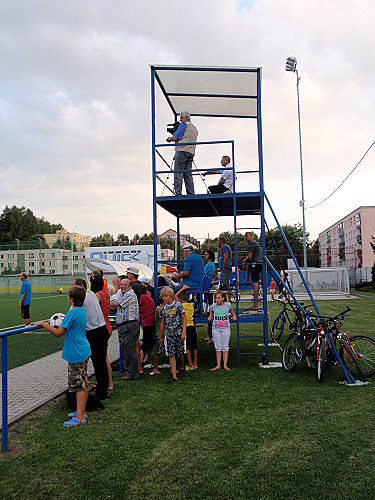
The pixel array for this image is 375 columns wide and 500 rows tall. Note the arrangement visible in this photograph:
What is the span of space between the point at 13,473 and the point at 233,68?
793 cm

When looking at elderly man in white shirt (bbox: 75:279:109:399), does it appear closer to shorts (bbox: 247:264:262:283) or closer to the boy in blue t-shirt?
the boy in blue t-shirt

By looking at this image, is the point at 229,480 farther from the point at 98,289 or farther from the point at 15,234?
the point at 15,234

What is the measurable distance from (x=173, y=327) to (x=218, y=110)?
19.0 feet

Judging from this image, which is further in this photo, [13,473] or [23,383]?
[23,383]

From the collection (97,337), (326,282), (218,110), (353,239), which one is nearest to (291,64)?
(326,282)

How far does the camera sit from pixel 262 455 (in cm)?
461

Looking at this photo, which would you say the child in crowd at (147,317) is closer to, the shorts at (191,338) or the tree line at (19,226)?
the shorts at (191,338)

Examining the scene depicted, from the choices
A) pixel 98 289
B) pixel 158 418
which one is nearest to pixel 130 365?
pixel 98 289

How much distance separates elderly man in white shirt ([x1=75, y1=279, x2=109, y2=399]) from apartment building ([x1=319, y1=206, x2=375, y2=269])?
149ft

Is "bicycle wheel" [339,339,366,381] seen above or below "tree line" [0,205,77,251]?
below

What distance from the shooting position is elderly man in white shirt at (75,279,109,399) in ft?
22.3

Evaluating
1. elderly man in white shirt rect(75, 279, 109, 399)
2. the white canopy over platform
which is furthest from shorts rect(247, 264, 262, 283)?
elderly man in white shirt rect(75, 279, 109, 399)

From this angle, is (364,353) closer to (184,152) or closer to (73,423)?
(73,423)

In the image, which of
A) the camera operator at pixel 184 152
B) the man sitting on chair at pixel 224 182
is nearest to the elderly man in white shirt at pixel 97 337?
the camera operator at pixel 184 152
